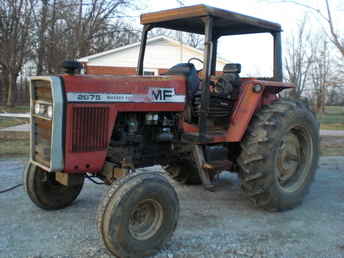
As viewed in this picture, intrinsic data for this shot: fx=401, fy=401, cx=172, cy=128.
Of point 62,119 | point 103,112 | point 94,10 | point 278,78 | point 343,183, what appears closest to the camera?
point 62,119

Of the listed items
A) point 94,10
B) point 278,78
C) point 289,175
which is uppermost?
point 94,10

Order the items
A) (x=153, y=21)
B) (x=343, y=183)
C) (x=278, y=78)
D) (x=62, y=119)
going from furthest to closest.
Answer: (x=343, y=183), (x=278, y=78), (x=153, y=21), (x=62, y=119)

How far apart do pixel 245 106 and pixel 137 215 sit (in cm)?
208

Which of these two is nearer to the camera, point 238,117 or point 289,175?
point 238,117

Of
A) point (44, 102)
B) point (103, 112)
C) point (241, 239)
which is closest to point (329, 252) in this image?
point (241, 239)

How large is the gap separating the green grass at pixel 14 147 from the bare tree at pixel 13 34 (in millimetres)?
18699

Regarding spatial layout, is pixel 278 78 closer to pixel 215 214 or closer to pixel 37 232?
pixel 215 214

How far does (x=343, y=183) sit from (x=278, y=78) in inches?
89.0

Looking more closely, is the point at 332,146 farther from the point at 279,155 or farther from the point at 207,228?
the point at 207,228

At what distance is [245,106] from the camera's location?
5027 mm

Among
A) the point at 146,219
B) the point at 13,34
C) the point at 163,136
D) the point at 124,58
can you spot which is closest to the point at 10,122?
the point at 124,58

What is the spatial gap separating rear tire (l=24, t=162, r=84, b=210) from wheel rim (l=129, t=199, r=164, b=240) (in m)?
1.13

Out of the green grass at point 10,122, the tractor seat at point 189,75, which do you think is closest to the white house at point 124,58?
the green grass at point 10,122

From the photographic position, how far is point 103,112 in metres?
4.00
